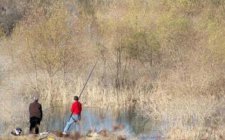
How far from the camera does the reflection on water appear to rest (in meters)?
29.4

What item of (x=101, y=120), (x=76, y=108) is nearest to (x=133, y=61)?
(x=101, y=120)

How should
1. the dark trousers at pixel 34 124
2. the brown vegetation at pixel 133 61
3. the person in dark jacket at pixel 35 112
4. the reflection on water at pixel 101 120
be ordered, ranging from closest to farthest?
1. the person in dark jacket at pixel 35 112
2. the dark trousers at pixel 34 124
3. the brown vegetation at pixel 133 61
4. the reflection on water at pixel 101 120

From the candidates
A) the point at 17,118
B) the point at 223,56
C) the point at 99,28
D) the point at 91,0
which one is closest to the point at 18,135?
the point at 17,118

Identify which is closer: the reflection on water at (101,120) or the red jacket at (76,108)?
the red jacket at (76,108)

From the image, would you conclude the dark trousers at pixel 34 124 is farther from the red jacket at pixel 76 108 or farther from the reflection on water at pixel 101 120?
the reflection on water at pixel 101 120

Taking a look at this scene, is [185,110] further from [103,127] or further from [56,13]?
[56,13]

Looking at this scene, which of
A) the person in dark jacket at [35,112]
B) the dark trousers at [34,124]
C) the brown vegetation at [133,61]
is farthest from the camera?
the brown vegetation at [133,61]

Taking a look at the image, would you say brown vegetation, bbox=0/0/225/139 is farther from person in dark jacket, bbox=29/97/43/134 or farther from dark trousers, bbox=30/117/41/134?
person in dark jacket, bbox=29/97/43/134

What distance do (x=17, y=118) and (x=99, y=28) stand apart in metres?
13.1

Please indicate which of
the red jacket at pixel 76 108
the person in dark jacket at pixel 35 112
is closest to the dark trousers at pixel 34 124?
the person in dark jacket at pixel 35 112

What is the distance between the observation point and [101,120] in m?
31.1

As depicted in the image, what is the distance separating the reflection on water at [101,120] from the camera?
2942cm

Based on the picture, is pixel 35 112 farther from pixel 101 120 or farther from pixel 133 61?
pixel 133 61

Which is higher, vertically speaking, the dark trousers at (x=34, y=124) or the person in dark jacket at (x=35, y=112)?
the person in dark jacket at (x=35, y=112)
